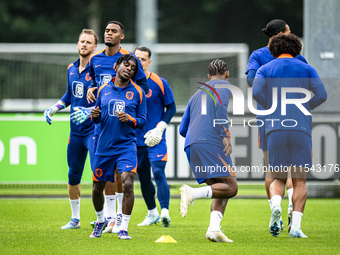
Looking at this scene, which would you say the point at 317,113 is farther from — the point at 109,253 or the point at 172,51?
the point at 172,51

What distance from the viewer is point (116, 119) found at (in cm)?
627

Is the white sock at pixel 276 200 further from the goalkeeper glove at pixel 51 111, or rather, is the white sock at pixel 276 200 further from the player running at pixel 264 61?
the goalkeeper glove at pixel 51 111

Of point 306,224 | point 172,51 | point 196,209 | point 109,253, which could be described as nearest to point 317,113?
A: point 196,209

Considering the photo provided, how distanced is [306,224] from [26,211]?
14.0 ft

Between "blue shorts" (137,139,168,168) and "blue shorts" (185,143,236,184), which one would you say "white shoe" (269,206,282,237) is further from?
"blue shorts" (137,139,168,168)

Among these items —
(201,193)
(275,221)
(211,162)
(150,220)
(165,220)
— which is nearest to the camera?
(201,193)

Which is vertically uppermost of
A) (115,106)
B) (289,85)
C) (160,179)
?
(289,85)

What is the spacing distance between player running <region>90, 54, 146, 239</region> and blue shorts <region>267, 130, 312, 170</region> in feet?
4.73

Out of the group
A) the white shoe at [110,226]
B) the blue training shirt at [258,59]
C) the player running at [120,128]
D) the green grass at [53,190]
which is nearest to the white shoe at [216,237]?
the player running at [120,128]

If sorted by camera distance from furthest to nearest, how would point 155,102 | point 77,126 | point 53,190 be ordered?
point 53,190 → point 155,102 → point 77,126

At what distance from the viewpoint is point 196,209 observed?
33.1 feet

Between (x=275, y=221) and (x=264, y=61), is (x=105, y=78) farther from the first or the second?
(x=275, y=221)

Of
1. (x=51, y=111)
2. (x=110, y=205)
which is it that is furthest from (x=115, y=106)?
(x=51, y=111)

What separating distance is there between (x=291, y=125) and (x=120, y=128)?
180 cm
